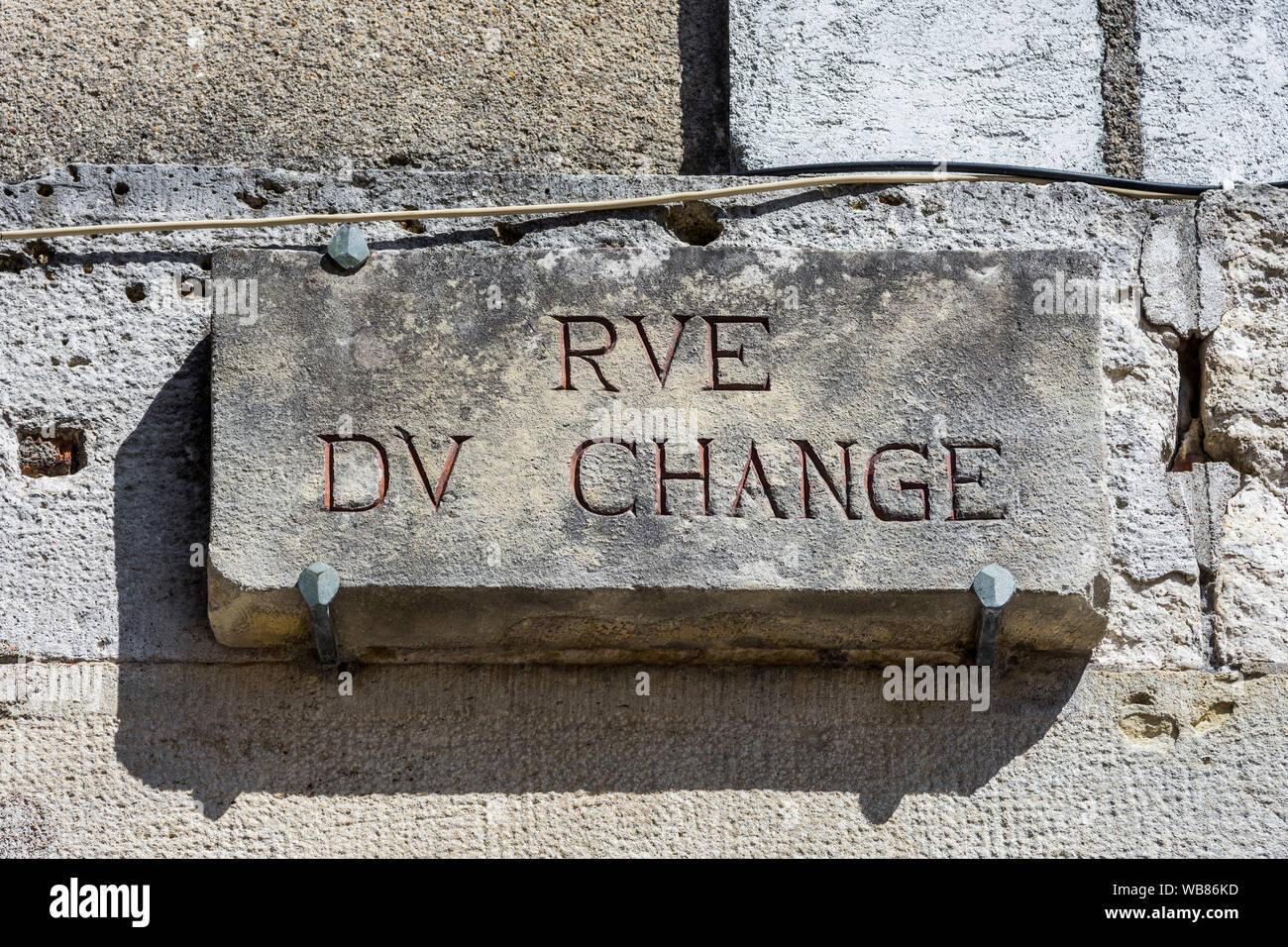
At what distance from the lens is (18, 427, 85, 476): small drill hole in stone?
2.41m

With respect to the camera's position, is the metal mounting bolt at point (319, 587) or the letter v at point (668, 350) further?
the letter v at point (668, 350)

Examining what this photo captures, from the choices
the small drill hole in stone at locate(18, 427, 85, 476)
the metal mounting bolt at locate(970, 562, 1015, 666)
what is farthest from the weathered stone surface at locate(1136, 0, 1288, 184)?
the small drill hole in stone at locate(18, 427, 85, 476)

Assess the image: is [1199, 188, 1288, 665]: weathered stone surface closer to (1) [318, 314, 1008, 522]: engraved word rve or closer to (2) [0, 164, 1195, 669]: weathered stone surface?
(2) [0, 164, 1195, 669]: weathered stone surface

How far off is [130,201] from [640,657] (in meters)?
1.27

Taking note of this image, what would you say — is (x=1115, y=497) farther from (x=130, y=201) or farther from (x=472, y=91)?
(x=130, y=201)

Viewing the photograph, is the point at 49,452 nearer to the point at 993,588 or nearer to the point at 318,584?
the point at 318,584

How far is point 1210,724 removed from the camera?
7.74ft

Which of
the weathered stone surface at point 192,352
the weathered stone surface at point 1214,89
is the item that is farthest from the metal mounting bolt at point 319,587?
the weathered stone surface at point 1214,89

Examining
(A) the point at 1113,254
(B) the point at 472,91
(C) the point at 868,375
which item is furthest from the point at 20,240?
(A) the point at 1113,254

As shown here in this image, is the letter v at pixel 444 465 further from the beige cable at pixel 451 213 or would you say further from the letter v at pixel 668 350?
the beige cable at pixel 451 213

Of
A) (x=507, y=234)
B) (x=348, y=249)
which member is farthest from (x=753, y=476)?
(x=348, y=249)

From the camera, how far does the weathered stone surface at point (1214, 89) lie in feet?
8.77

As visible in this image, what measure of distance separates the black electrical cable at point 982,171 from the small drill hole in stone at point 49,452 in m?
1.35

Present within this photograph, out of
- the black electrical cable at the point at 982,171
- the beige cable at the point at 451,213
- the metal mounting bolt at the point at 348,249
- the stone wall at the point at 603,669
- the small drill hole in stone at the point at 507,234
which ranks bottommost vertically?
the stone wall at the point at 603,669
